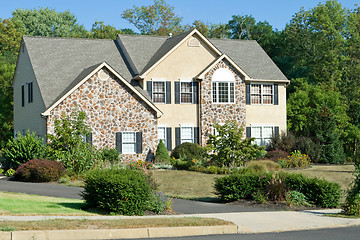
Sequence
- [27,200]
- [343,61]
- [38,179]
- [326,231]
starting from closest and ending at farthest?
[326,231], [27,200], [38,179], [343,61]

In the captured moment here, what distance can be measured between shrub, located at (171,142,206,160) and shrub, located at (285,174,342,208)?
15109 mm

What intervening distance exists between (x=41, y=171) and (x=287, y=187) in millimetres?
12451

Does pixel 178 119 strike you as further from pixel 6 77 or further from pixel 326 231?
pixel 326 231

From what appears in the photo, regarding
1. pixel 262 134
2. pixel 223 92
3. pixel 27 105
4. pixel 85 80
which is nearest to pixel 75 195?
pixel 85 80

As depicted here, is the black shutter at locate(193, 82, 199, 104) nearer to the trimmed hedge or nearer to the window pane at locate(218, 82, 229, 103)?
the window pane at locate(218, 82, 229, 103)

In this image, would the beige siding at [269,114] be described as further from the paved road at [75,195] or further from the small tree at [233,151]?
the paved road at [75,195]

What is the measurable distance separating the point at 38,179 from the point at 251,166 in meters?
10.7

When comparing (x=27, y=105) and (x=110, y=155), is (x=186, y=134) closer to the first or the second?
(x=110, y=155)

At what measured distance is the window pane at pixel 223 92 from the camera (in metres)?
37.9

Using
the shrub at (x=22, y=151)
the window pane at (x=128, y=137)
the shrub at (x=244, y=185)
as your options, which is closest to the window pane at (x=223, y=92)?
the window pane at (x=128, y=137)

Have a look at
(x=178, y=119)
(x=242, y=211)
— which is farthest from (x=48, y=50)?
(x=242, y=211)

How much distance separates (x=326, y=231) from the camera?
46.5 ft

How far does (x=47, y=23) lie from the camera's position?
74.8 m

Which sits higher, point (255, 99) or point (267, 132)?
point (255, 99)
